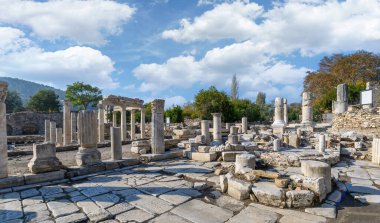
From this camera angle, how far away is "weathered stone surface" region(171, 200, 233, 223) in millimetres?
3702

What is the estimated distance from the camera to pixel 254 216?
150 inches

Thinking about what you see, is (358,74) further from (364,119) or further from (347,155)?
(347,155)

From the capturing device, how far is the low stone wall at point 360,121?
15423 mm

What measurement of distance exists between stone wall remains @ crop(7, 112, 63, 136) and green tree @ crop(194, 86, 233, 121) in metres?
18.8

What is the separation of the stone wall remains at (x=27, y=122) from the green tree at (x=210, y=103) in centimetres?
1881

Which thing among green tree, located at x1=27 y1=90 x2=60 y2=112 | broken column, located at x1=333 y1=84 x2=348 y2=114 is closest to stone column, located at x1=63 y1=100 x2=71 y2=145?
broken column, located at x1=333 y1=84 x2=348 y2=114

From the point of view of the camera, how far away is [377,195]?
467 cm

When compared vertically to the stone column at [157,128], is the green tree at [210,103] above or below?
above

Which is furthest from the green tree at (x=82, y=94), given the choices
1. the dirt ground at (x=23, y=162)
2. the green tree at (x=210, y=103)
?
the dirt ground at (x=23, y=162)

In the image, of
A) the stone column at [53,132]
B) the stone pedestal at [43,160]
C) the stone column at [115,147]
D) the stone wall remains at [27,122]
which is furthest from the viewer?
the stone wall remains at [27,122]

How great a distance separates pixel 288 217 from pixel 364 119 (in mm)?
16120

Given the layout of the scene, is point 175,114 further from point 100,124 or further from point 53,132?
point 53,132

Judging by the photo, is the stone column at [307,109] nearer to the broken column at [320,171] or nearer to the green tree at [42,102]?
the broken column at [320,171]

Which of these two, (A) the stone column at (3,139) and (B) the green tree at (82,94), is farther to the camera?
(B) the green tree at (82,94)
